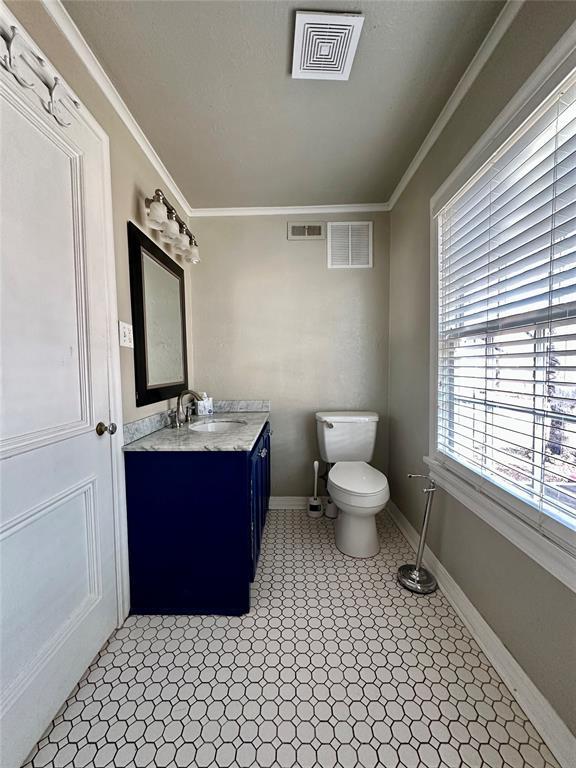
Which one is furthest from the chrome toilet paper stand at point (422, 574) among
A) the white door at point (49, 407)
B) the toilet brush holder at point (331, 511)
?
the white door at point (49, 407)

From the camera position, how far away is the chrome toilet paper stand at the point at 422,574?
1477 mm

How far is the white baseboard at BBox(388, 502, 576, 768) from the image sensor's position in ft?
2.76

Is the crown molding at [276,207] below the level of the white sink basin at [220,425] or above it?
above

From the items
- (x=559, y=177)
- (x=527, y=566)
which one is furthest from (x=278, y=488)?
(x=559, y=177)

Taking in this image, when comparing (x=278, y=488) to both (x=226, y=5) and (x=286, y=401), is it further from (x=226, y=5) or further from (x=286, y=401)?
(x=226, y=5)

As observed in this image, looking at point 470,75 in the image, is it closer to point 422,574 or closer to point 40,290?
point 40,290

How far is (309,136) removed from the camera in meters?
1.56

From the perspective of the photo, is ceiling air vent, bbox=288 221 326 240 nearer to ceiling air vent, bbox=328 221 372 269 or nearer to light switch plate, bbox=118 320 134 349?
ceiling air vent, bbox=328 221 372 269

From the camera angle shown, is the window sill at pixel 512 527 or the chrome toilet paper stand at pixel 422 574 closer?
the window sill at pixel 512 527

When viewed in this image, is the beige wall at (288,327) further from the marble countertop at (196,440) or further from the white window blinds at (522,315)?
the white window blinds at (522,315)

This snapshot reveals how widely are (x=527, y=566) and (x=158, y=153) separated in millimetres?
2599

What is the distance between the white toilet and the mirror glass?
1090mm

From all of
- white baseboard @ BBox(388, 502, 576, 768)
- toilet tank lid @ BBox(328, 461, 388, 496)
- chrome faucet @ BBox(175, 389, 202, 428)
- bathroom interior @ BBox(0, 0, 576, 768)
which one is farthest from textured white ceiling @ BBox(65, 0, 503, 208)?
white baseboard @ BBox(388, 502, 576, 768)

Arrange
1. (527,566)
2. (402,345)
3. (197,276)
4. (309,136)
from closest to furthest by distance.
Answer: (527,566), (309,136), (402,345), (197,276)
